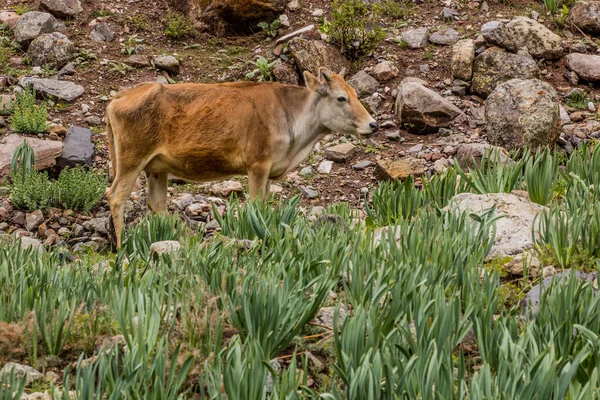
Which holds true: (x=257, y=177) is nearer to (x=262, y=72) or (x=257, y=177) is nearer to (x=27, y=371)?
(x=262, y=72)

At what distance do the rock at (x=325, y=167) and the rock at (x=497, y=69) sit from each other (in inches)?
95.8

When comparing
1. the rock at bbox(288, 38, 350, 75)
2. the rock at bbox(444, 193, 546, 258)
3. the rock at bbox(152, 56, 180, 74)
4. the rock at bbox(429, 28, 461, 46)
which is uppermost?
the rock at bbox(444, 193, 546, 258)

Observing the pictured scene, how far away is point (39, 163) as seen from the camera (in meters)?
10.4

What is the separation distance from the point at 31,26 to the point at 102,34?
98cm

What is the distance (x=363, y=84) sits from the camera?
12.1 m

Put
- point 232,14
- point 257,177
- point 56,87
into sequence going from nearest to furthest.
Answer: point 257,177 < point 56,87 < point 232,14

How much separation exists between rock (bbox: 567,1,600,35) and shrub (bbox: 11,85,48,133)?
300 inches

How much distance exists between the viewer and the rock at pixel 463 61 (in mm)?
12109

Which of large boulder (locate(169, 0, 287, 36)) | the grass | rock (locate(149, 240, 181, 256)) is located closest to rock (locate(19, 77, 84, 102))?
large boulder (locate(169, 0, 287, 36))

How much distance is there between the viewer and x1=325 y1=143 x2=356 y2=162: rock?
11211mm

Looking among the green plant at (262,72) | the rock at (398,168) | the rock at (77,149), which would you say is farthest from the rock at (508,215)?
the green plant at (262,72)

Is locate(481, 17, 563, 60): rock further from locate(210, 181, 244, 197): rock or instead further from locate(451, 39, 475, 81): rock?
locate(210, 181, 244, 197): rock

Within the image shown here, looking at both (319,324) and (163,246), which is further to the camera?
(163,246)

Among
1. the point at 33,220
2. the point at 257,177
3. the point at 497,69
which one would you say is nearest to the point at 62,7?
the point at 33,220
